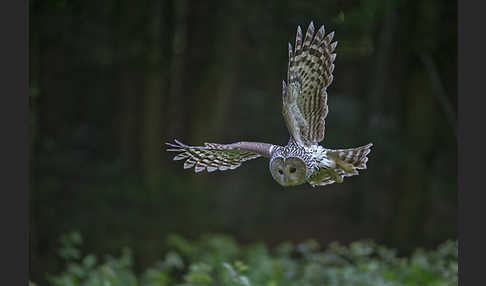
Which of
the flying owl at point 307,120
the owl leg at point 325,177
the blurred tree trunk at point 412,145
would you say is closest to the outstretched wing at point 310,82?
the flying owl at point 307,120

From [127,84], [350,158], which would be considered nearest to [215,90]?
[127,84]

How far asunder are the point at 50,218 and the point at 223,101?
2210mm

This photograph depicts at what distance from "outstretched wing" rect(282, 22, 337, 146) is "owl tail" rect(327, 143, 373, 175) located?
14cm

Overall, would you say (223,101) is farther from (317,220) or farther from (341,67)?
(341,67)

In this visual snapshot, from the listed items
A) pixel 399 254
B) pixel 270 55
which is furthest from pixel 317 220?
pixel 270 55

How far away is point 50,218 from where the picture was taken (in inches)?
202

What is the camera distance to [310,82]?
1548 millimetres

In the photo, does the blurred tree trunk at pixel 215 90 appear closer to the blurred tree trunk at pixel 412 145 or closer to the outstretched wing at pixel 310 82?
the blurred tree trunk at pixel 412 145

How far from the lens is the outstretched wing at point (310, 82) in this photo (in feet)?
4.95

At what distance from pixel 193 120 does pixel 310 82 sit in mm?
4079

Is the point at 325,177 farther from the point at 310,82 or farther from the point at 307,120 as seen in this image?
the point at 310,82

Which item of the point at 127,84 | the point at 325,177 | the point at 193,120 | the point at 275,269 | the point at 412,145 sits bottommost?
the point at 275,269

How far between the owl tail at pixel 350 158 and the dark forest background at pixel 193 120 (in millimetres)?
2518

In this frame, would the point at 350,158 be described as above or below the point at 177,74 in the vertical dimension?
below
